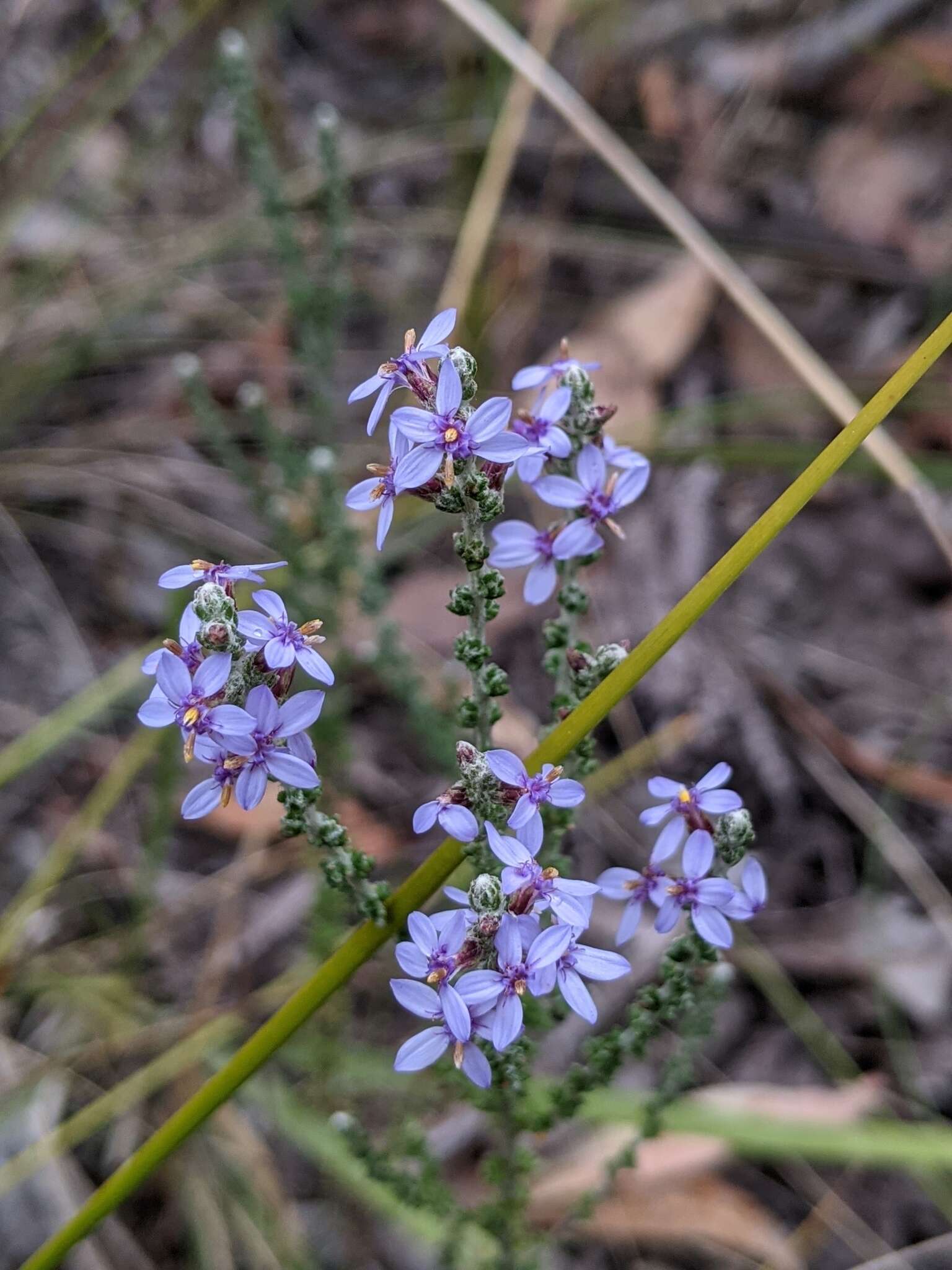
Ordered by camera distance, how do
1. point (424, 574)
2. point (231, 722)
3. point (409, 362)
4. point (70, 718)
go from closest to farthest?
1. point (231, 722)
2. point (409, 362)
3. point (70, 718)
4. point (424, 574)

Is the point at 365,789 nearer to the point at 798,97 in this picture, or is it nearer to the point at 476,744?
the point at 476,744

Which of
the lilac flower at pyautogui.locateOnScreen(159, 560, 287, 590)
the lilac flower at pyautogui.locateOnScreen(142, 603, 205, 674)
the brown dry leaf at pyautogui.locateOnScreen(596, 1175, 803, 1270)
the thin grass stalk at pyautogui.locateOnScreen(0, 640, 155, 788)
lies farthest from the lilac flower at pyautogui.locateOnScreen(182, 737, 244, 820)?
the brown dry leaf at pyautogui.locateOnScreen(596, 1175, 803, 1270)

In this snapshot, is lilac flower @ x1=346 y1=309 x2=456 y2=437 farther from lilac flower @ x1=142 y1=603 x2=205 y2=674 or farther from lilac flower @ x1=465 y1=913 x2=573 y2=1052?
lilac flower @ x1=465 y1=913 x2=573 y2=1052

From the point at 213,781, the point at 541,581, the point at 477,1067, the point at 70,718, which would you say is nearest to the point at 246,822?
the point at 70,718

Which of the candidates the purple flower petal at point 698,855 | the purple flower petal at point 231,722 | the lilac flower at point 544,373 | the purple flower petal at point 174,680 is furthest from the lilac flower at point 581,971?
the lilac flower at point 544,373

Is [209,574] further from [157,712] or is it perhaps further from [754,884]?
[754,884]

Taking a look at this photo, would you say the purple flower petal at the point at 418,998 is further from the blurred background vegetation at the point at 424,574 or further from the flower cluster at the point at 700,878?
the blurred background vegetation at the point at 424,574
